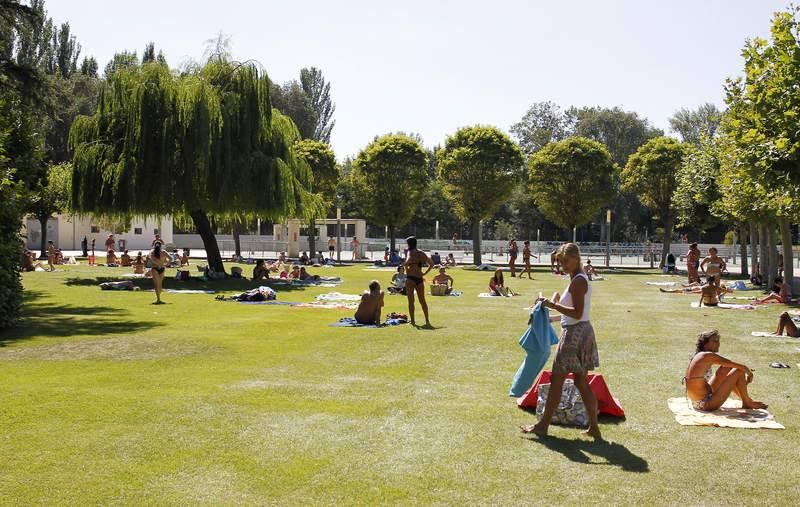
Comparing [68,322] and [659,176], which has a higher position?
[659,176]

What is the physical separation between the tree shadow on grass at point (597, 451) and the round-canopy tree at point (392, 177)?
45.9m

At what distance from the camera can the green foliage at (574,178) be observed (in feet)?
169

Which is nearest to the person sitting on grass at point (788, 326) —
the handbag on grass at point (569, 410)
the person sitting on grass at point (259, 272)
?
the handbag on grass at point (569, 410)

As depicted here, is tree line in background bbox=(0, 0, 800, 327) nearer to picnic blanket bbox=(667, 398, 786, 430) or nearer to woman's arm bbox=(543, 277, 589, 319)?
picnic blanket bbox=(667, 398, 786, 430)

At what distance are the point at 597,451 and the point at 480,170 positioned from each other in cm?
4394

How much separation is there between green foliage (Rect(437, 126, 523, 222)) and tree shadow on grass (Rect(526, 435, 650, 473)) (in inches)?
1702

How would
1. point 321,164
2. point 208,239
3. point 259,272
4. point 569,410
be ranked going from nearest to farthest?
point 569,410
point 259,272
point 208,239
point 321,164

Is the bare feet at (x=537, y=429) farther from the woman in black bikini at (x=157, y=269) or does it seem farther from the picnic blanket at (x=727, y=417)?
the woman in black bikini at (x=157, y=269)

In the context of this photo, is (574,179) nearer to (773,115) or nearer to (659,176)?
(659,176)

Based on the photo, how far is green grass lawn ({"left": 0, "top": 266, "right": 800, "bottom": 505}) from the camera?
6.23 metres

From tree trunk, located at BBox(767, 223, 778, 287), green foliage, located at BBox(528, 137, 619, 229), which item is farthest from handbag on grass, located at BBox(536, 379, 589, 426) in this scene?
green foliage, located at BBox(528, 137, 619, 229)

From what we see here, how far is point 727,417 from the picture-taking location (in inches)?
342

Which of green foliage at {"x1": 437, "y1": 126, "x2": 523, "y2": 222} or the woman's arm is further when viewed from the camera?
green foliage at {"x1": 437, "y1": 126, "x2": 523, "y2": 222}

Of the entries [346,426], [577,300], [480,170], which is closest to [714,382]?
[577,300]
